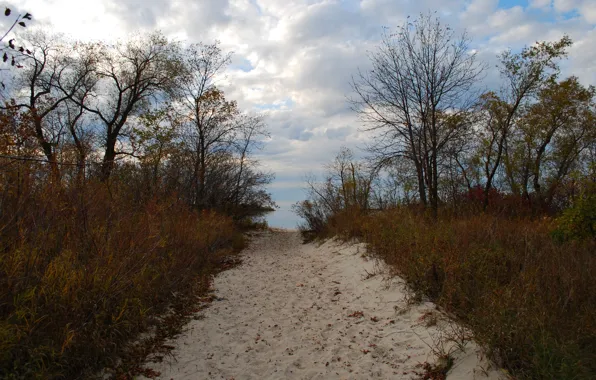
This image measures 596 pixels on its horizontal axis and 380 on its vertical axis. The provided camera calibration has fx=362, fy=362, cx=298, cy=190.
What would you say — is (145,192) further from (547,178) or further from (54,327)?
(547,178)

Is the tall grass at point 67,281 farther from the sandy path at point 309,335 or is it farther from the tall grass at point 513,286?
the tall grass at point 513,286

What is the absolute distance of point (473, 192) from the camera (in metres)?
19.4

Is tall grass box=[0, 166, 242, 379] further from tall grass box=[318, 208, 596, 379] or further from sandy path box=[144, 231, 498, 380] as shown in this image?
tall grass box=[318, 208, 596, 379]

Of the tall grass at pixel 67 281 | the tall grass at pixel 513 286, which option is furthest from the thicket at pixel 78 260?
the tall grass at pixel 513 286

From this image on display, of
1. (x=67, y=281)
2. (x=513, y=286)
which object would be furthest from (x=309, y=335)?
(x=67, y=281)

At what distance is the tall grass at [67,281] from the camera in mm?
3521

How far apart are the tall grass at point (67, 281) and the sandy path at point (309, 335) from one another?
80 centimetres

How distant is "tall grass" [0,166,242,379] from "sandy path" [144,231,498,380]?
80 cm

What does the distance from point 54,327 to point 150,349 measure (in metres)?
1.29

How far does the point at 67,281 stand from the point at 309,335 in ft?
10.9

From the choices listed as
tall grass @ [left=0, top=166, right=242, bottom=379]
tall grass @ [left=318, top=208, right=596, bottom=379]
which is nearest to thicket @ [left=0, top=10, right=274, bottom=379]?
tall grass @ [left=0, top=166, right=242, bottom=379]

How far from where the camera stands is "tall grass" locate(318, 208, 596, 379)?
3361 millimetres

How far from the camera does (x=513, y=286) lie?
4.81 meters

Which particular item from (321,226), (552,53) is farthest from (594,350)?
(552,53)
